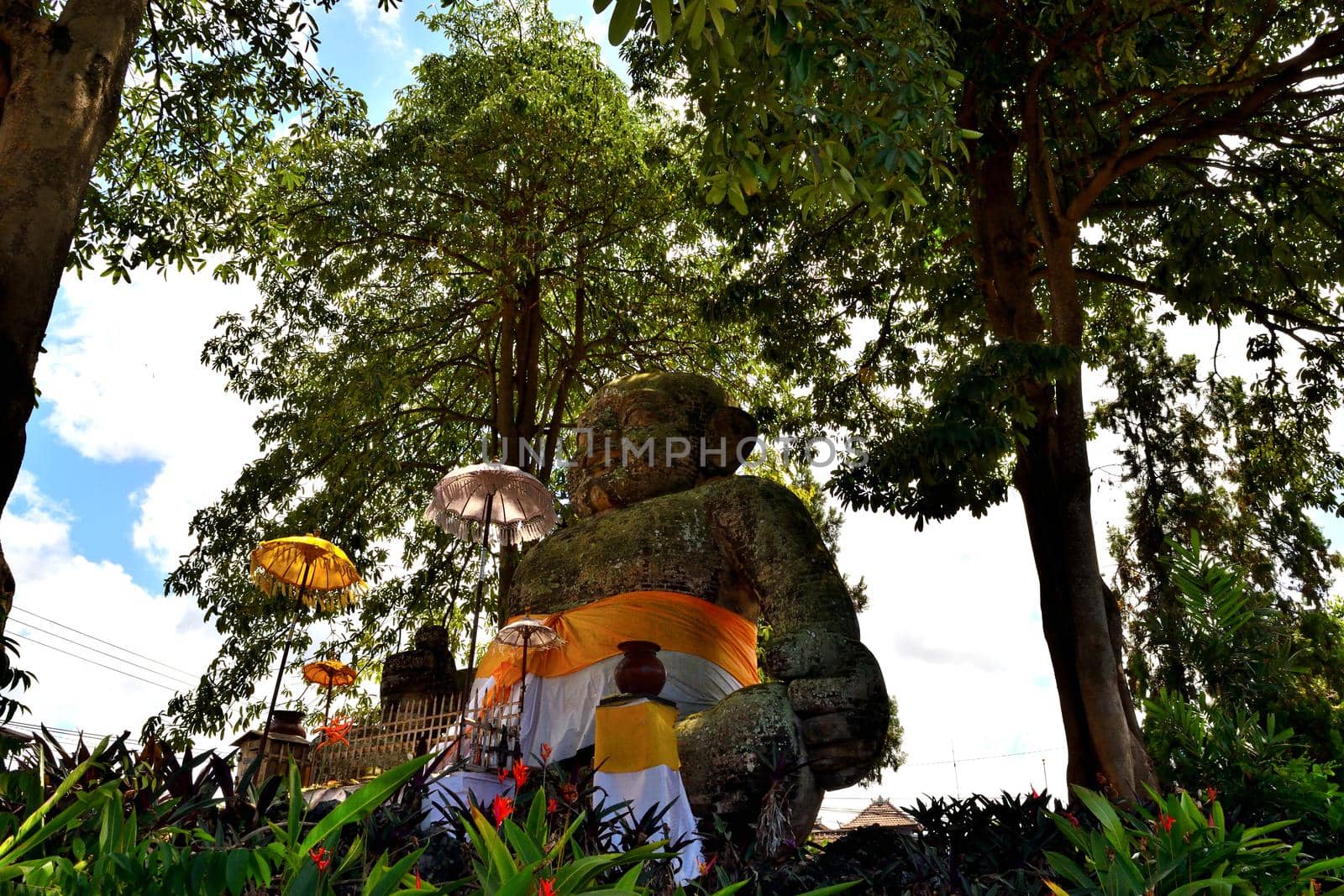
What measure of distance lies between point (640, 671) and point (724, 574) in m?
1.12

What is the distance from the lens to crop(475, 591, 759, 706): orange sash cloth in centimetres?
566

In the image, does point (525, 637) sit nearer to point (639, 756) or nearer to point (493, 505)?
point (639, 756)

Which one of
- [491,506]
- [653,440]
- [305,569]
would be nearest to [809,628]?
[653,440]

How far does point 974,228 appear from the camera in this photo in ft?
23.6

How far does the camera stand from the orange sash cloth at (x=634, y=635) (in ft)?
18.6

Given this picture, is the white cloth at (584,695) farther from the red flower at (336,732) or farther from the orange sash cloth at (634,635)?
the red flower at (336,732)

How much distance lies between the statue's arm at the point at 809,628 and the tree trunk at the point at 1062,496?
Result: 150 cm

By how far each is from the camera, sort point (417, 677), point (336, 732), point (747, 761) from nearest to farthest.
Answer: point (747, 761), point (336, 732), point (417, 677)

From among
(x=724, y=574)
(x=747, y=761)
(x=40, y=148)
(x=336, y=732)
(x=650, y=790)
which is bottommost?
(x=650, y=790)

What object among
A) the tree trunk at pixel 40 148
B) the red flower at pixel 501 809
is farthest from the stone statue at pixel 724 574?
the tree trunk at pixel 40 148

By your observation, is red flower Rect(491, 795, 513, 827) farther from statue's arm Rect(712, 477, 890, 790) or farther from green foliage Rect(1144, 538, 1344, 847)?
statue's arm Rect(712, 477, 890, 790)

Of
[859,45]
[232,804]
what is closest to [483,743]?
[232,804]

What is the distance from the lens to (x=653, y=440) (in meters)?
6.75

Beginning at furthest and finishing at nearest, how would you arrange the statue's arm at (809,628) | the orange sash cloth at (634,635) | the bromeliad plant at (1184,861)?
1. the orange sash cloth at (634,635)
2. the statue's arm at (809,628)
3. the bromeliad plant at (1184,861)
